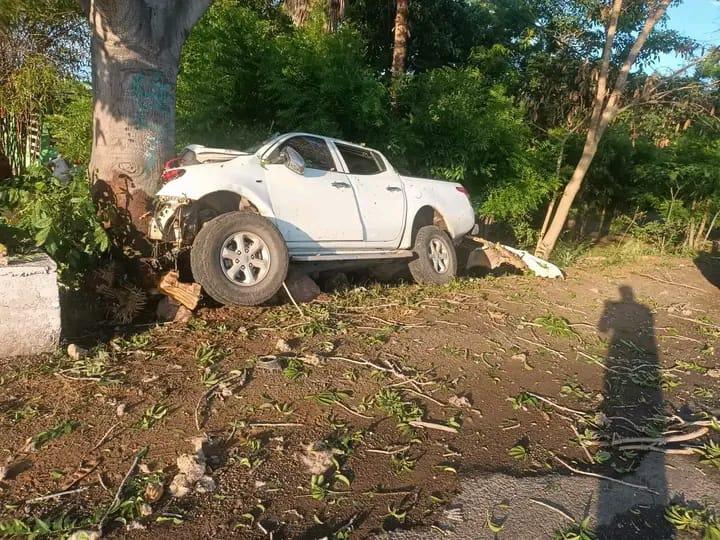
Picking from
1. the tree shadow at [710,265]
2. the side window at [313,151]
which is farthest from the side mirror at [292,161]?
the tree shadow at [710,265]

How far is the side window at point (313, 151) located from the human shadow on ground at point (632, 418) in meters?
3.43

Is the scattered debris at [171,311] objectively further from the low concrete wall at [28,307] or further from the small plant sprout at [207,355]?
the low concrete wall at [28,307]

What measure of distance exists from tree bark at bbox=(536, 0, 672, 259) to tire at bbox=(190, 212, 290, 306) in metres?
7.44

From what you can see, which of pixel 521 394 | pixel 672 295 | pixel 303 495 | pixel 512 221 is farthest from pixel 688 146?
pixel 303 495

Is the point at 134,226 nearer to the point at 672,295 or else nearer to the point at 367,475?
the point at 367,475

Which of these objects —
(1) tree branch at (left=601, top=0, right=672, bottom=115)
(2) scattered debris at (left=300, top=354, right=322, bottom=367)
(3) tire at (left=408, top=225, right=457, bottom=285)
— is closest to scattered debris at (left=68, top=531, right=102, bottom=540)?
(2) scattered debris at (left=300, top=354, right=322, bottom=367)

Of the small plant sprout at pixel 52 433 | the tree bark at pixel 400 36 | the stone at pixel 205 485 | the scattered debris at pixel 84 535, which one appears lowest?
the small plant sprout at pixel 52 433

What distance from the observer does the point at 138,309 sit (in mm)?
5156

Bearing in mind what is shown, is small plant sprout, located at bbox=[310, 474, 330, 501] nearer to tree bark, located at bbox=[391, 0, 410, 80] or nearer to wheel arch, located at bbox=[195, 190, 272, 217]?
wheel arch, located at bbox=[195, 190, 272, 217]

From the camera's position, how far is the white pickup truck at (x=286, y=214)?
5.25 meters

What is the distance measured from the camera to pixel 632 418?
397cm

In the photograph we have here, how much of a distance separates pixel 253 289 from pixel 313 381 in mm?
1497

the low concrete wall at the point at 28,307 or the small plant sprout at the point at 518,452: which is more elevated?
the low concrete wall at the point at 28,307

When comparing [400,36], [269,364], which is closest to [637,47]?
[400,36]
